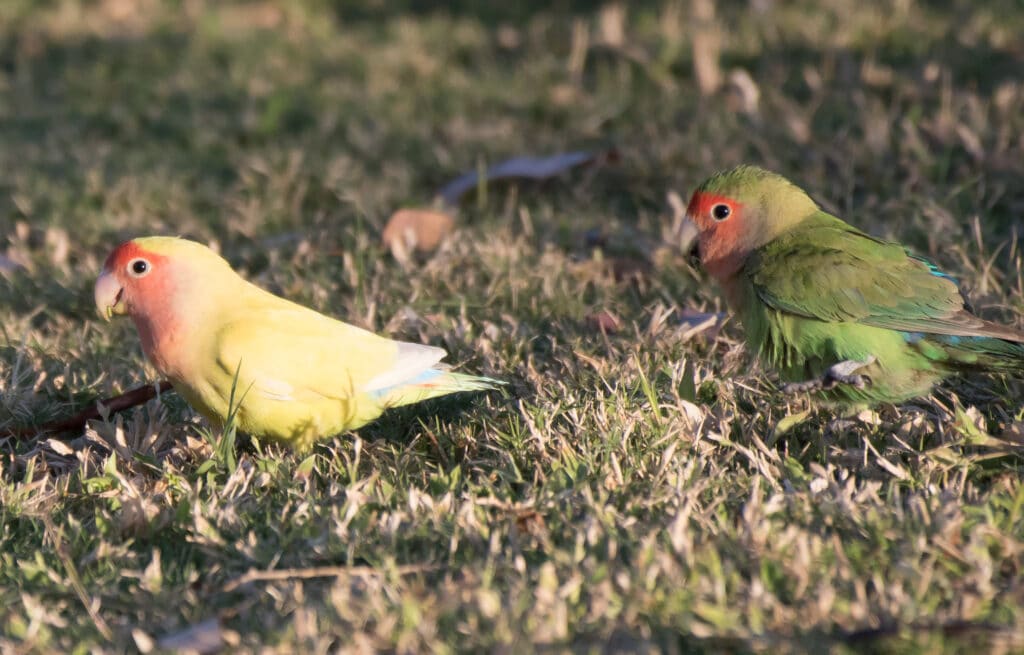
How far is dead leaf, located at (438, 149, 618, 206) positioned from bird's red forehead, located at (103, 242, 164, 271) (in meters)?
2.15

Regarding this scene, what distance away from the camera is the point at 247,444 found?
12.3ft

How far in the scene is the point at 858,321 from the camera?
11.6ft

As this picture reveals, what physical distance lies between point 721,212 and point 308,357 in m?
1.38

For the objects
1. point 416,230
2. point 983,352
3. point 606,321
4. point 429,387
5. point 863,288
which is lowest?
point 416,230

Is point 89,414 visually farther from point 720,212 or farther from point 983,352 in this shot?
point 983,352

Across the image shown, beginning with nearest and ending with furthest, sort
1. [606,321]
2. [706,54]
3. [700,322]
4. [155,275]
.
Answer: [155,275], [700,322], [606,321], [706,54]

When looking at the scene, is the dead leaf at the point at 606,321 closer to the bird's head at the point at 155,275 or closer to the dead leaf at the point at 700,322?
the dead leaf at the point at 700,322

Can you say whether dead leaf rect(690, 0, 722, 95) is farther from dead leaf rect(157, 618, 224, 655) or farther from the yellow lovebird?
dead leaf rect(157, 618, 224, 655)

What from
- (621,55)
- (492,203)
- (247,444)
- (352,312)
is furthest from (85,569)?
(621,55)

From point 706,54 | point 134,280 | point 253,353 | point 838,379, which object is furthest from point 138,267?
point 706,54

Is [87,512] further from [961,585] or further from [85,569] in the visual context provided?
[961,585]

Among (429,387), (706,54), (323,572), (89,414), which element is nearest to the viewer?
(323,572)

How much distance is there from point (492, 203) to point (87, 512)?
2705mm

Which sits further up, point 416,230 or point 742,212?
point 742,212
